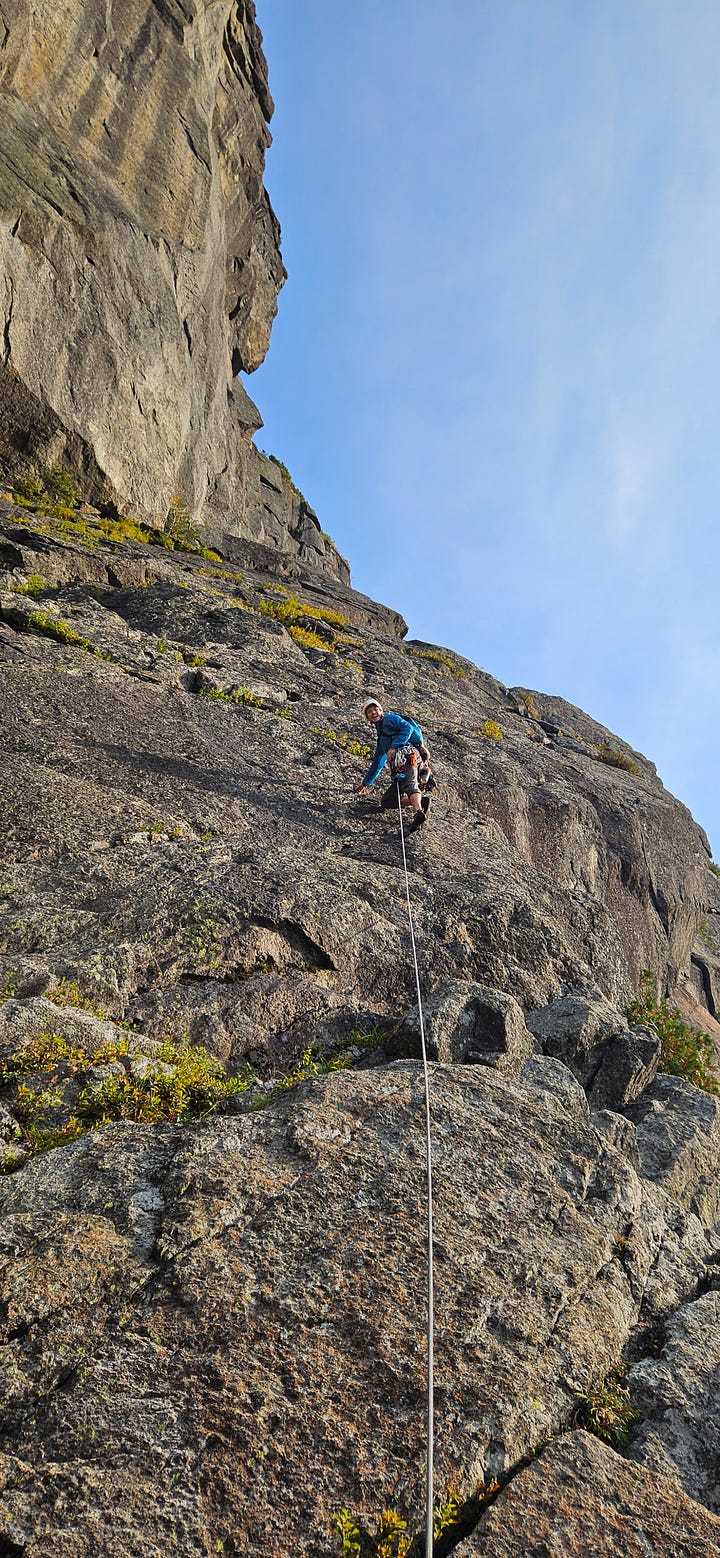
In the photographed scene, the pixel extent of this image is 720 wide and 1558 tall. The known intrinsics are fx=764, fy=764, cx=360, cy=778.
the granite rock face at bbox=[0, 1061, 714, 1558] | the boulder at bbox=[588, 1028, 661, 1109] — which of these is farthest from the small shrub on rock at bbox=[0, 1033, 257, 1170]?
the boulder at bbox=[588, 1028, 661, 1109]

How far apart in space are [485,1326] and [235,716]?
447 inches

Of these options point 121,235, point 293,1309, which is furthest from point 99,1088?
point 121,235

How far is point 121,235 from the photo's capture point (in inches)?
1040

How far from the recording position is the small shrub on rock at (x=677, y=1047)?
11.5 metres

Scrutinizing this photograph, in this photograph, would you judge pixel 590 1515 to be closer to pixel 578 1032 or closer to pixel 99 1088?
pixel 99 1088

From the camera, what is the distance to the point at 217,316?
3522 centimetres

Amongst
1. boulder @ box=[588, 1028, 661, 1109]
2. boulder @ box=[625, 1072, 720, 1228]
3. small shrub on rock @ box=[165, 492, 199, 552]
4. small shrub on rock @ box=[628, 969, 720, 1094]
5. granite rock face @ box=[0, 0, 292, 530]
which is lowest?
boulder @ box=[625, 1072, 720, 1228]

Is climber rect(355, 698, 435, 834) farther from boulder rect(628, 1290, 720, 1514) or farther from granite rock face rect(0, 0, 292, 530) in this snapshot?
granite rock face rect(0, 0, 292, 530)

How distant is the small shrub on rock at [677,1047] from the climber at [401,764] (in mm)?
4677

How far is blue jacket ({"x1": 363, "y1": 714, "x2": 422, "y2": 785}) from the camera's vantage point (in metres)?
12.8

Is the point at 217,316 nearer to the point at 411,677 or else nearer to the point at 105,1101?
the point at 411,677

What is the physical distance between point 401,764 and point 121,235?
24.8m

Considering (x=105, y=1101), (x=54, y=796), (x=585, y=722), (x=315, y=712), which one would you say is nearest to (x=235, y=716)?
(x=315, y=712)

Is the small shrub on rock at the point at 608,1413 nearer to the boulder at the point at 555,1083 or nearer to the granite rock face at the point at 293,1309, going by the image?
the granite rock face at the point at 293,1309
